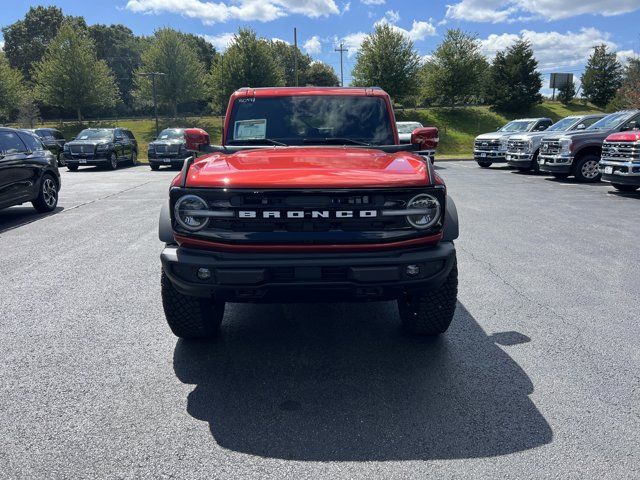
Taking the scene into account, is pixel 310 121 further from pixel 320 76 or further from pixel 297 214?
pixel 320 76

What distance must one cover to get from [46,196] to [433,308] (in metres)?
9.22

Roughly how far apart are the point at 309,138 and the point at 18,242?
5.34 meters

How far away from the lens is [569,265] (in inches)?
245

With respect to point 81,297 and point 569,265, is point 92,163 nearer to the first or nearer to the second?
point 81,297

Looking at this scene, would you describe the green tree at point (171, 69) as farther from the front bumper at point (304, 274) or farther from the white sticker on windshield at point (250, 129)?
the front bumper at point (304, 274)

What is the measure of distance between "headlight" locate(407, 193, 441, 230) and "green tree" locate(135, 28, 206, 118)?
4369 centimetres

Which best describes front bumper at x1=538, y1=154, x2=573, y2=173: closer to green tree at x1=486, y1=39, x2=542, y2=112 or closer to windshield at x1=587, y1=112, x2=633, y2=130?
windshield at x1=587, y1=112, x2=633, y2=130

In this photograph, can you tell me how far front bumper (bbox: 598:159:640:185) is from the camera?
1141 centimetres

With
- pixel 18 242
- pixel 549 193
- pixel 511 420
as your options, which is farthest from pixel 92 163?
pixel 511 420

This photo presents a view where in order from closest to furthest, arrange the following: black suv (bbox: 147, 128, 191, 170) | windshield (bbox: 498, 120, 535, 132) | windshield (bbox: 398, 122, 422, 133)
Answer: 1. windshield (bbox: 498, 120, 535, 132)
2. black suv (bbox: 147, 128, 191, 170)
3. windshield (bbox: 398, 122, 422, 133)

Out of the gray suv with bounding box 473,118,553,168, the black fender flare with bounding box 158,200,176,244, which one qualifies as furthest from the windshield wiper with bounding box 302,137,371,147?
the gray suv with bounding box 473,118,553,168

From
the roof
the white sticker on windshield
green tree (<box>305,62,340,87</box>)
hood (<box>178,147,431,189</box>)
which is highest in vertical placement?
green tree (<box>305,62,340,87</box>)

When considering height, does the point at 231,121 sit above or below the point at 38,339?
above

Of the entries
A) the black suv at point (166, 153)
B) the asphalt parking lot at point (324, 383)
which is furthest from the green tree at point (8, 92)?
the asphalt parking lot at point (324, 383)
